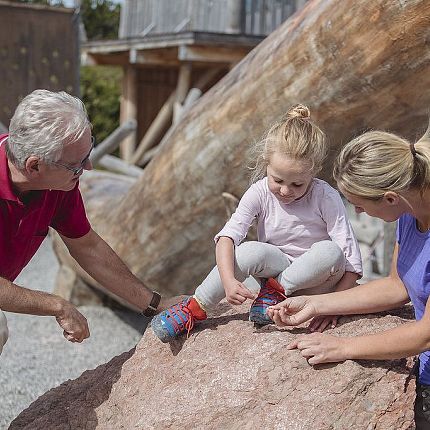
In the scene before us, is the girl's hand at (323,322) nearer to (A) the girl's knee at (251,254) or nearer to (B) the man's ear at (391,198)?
(A) the girl's knee at (251,254)

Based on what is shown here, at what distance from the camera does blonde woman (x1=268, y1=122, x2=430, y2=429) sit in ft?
8.32

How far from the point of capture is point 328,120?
3.80m

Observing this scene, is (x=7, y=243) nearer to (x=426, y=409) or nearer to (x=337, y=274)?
(x=337, y=274)

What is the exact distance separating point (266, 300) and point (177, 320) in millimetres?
352

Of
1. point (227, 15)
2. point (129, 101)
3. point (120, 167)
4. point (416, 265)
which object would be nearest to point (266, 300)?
point (416, 265)

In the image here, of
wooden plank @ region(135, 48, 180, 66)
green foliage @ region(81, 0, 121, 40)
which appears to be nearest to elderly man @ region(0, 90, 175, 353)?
wooden plank @ region(135, 48, 180, 66)

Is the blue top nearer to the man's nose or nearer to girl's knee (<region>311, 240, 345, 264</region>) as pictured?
girl's knee (<region>311, 240, 345, 264</region>)

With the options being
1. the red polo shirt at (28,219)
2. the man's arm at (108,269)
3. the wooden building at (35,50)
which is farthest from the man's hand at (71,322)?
the wooden building at (35,50)

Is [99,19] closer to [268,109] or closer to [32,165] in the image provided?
[268,109]

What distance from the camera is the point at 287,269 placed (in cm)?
302

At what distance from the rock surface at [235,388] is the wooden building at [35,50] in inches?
280

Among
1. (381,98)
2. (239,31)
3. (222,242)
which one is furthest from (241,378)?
(239,31)

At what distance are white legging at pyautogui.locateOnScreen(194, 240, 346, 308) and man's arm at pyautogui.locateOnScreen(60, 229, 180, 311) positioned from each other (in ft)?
1.56

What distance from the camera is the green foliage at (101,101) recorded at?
16719 millimetres
